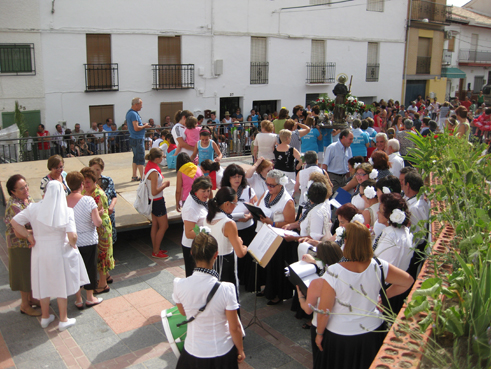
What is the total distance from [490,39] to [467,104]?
14.8 metres

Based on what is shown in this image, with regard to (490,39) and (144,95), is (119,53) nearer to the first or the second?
(144,95)

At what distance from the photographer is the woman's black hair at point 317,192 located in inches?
193

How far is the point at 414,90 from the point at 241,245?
28.1m

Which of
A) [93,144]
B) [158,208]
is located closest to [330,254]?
[158,208]

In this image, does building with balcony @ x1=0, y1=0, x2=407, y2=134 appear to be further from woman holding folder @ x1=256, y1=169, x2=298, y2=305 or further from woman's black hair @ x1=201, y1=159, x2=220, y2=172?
woman holding folder @ x1=256, y1=169, x2=298, y2=305

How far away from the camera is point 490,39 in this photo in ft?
115

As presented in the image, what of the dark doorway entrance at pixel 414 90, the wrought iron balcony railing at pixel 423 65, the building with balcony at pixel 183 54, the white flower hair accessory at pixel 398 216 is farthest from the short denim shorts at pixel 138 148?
the wrought iron balcony railing at pixel 423 65

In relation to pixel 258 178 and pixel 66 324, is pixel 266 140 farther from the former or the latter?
pixel 66 324

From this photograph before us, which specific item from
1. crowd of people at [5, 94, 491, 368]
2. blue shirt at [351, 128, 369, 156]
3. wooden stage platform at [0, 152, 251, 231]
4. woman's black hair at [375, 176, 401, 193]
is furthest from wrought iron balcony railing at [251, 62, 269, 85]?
woman's black hair at [375, 176, 401, 193]

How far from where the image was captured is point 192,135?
26.9 ft

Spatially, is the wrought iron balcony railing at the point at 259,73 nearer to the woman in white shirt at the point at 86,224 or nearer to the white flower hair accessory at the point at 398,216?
the woman in white shirt at the point at 86,224

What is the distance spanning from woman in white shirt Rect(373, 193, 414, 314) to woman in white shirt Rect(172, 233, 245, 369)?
1.41m

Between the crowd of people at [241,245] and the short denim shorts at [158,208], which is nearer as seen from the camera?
the crowd of people at [241,245]

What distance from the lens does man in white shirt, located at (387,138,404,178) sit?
7414 mm
